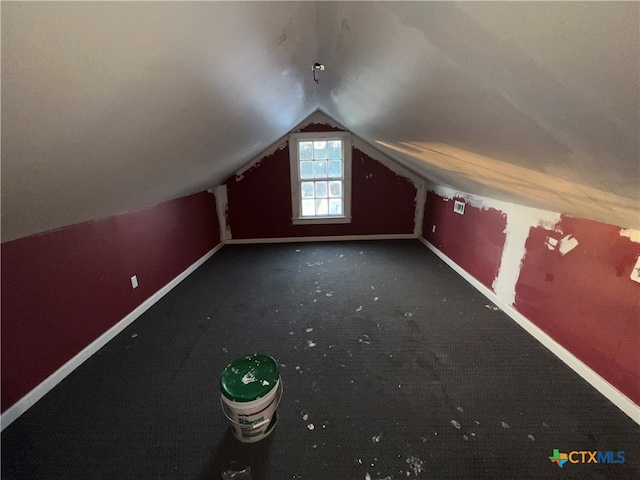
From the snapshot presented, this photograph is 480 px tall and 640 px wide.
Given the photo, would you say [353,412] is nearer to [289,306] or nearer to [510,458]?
[510,458]

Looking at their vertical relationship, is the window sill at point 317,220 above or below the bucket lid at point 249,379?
above

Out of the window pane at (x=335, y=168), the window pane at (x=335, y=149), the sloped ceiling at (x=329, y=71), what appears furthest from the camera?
the window pane at (x=335, y=168)

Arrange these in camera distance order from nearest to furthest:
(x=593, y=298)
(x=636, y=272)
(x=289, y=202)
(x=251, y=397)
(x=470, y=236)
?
(x=251, y=397)
(x=636, y=272)
(x=593, y=298)
(x=470, y=236)
(x=289, y=202)

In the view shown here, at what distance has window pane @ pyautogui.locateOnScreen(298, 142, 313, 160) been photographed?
439cm

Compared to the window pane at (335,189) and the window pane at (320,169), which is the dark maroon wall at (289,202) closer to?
the window pane at (335,189)

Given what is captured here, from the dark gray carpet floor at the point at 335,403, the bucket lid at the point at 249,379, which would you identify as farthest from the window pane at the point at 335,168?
the bucket lid at the point at 249,379

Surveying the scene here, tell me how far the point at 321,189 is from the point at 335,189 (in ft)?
0.74

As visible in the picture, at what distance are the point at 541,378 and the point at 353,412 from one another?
1.23 metres

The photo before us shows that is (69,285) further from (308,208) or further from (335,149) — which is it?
(335,149)

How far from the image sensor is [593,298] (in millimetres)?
1769

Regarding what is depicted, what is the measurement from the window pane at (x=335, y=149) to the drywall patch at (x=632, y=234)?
11.1 feet

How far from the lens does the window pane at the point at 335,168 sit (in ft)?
14.7

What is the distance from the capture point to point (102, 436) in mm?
1471

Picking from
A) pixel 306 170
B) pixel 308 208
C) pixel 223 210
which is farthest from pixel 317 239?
pixel 223 210
